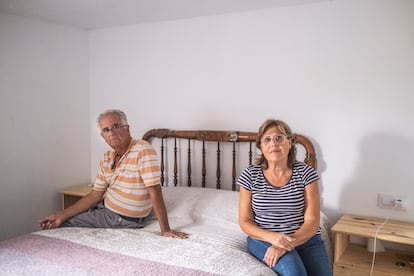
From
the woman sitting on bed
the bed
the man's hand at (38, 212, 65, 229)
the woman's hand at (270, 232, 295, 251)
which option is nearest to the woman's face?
the woman sitting on bed

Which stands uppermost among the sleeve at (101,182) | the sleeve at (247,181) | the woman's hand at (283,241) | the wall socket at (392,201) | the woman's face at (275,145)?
the woman's face at (275,145)

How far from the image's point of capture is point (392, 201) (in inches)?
92.4

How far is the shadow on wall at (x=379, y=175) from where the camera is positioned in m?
2.31

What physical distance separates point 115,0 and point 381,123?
5.98ft

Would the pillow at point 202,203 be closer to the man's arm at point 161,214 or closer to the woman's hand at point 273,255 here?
the man's arm at point 161,214

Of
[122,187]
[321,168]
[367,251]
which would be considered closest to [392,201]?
[367,251]

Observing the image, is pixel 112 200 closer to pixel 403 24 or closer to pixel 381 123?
pixel 381 123

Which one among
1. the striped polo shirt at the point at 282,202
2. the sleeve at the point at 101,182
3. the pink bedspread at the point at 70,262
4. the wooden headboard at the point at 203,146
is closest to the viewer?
the pink bedspread at the point at 70,262

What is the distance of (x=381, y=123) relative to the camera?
236 centimetres

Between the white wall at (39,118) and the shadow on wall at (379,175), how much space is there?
7.36 feet

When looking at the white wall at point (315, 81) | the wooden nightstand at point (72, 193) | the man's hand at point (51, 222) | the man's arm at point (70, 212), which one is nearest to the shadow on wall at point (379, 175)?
the white wall at point (315, 81)

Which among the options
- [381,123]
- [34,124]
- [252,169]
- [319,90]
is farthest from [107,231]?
[381,123]

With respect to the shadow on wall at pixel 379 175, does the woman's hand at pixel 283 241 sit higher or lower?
lower

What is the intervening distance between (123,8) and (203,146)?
3.72ft
